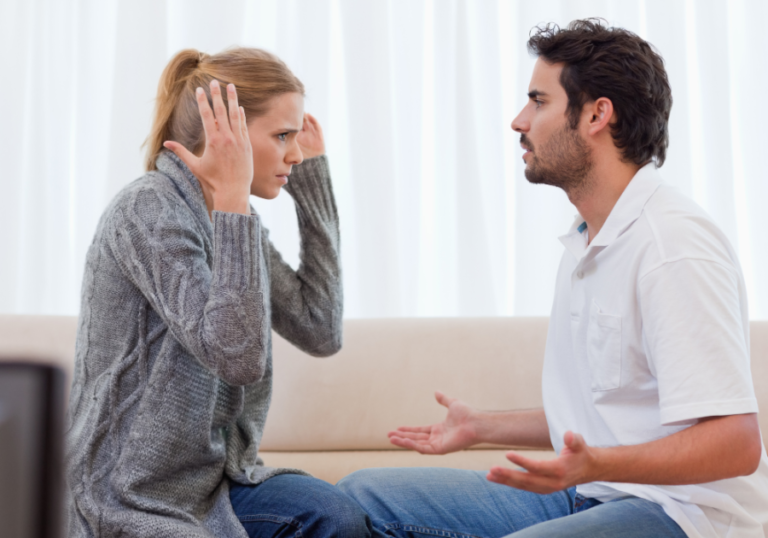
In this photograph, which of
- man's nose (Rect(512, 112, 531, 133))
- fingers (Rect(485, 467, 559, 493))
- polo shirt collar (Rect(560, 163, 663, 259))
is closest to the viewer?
fingers (Rect(485, 467, 559, 493))

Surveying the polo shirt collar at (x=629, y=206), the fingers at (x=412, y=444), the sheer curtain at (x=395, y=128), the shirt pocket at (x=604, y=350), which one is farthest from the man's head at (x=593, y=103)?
the sheer curtain at (x=395, y=128)

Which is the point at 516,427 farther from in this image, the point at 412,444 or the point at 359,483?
the point at 359,483

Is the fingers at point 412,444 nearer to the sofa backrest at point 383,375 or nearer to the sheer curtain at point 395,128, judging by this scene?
the sofa backrest at point 383,375

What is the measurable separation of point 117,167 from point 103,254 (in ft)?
4.79

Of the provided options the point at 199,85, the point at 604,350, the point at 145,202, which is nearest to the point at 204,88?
the point at 199,85

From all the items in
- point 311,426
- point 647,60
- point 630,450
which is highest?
point 647,60

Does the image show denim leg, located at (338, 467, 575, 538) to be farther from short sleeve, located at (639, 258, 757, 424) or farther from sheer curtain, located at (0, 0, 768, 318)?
sheer curtain, located at (0, 0, 768, 318)

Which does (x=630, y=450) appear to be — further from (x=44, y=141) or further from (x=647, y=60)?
(x=44, y=141)

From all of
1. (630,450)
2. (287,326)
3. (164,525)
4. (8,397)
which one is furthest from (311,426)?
(8,397)

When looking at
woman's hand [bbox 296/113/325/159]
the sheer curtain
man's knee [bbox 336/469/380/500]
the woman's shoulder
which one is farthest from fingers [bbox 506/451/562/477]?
the sheer curtain

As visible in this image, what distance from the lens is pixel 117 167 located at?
248 centimetres

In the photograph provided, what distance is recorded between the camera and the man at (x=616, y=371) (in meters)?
0.92

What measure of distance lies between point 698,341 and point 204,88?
0.96m

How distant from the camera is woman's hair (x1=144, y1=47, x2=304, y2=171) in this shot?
1305 mm
